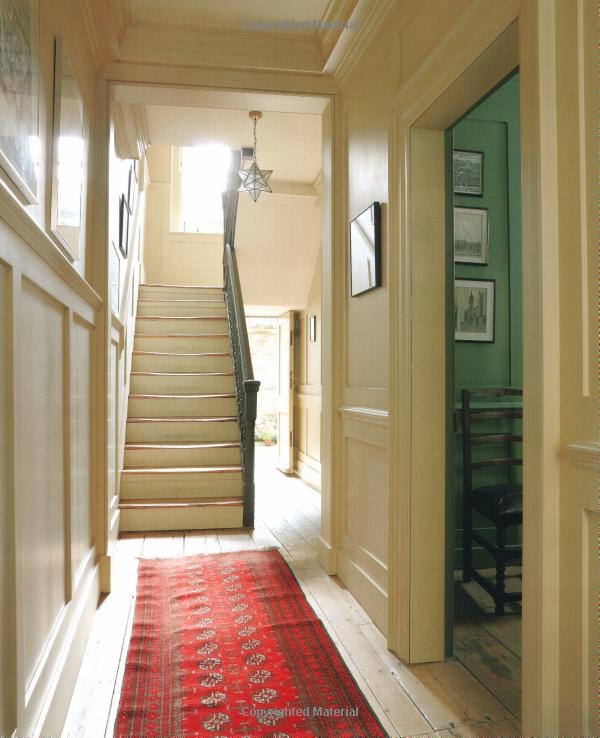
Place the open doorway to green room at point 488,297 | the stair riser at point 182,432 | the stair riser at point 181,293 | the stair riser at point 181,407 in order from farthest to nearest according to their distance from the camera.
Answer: the stair riser at point 181,293 < the stair riser at point 181,407 < the stair riser at point 182,432 < the open doorway to green room at point 488,297

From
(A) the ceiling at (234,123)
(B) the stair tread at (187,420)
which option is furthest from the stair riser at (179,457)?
(A) the ceiling at (234,123)

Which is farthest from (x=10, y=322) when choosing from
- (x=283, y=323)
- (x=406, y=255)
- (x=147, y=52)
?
(x=283, y=323)

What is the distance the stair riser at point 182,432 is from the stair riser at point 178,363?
31.8 inches

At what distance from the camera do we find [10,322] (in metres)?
1.22

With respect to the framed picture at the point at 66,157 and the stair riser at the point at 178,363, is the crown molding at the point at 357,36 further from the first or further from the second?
the stair riser at the point at 178,363

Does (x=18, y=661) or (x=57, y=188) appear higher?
(x=57, y=188)

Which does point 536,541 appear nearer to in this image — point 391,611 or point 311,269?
point 391,611

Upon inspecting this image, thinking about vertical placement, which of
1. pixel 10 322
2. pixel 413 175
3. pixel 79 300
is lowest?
pixel 10 322

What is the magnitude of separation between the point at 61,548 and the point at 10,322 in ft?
3.36

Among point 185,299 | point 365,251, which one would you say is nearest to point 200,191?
point 185,299

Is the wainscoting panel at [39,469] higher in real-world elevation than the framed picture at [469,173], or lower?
lower

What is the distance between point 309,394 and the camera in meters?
6.47

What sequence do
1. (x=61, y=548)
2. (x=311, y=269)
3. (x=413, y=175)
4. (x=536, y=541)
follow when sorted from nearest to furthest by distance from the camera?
1. (x=536, y=541)
2. (x=61, y=548)
3. (x=413, y=175)
4. (x=311, y=269)

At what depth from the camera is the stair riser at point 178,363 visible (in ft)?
17.7
